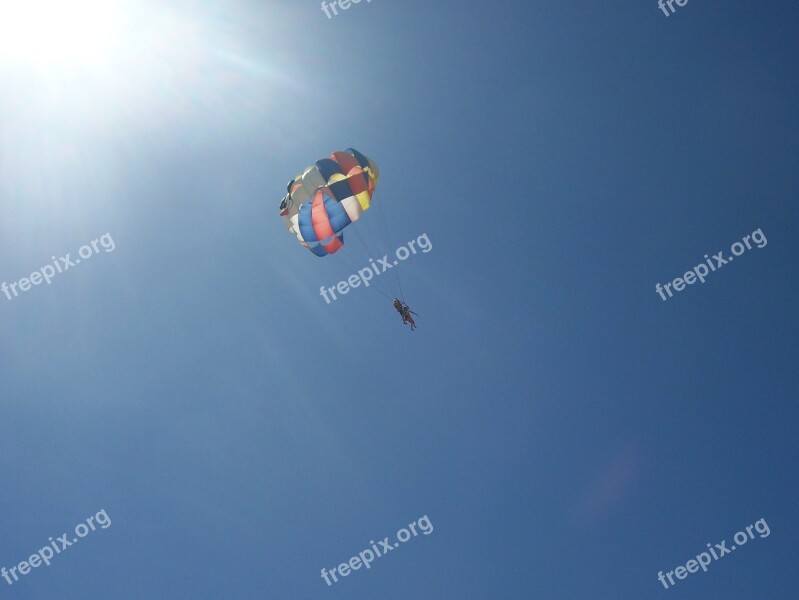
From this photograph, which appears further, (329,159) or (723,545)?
(723,545)

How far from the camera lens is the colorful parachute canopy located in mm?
22406

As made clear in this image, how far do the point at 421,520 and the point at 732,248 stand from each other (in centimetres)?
1651

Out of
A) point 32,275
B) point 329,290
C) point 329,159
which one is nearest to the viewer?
point 329,159

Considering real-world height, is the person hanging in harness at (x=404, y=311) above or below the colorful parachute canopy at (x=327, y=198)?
below

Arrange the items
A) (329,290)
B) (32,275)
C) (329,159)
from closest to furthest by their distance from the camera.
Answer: (329,159) → (32,275) → (329,290)

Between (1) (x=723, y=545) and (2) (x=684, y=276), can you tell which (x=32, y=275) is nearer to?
(2) (x=684, y=276)

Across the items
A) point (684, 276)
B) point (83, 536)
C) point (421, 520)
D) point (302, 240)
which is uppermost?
point (302, 240)

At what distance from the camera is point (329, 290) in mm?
25969

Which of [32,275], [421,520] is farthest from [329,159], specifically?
[421,520]

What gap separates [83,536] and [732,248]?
27868 mm

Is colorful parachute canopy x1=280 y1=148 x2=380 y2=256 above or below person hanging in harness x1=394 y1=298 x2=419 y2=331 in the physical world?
above

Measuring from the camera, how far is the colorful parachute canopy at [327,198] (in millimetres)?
22406

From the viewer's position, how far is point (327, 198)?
2306 centimetres

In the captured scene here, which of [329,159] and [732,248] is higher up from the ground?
[329,159]
